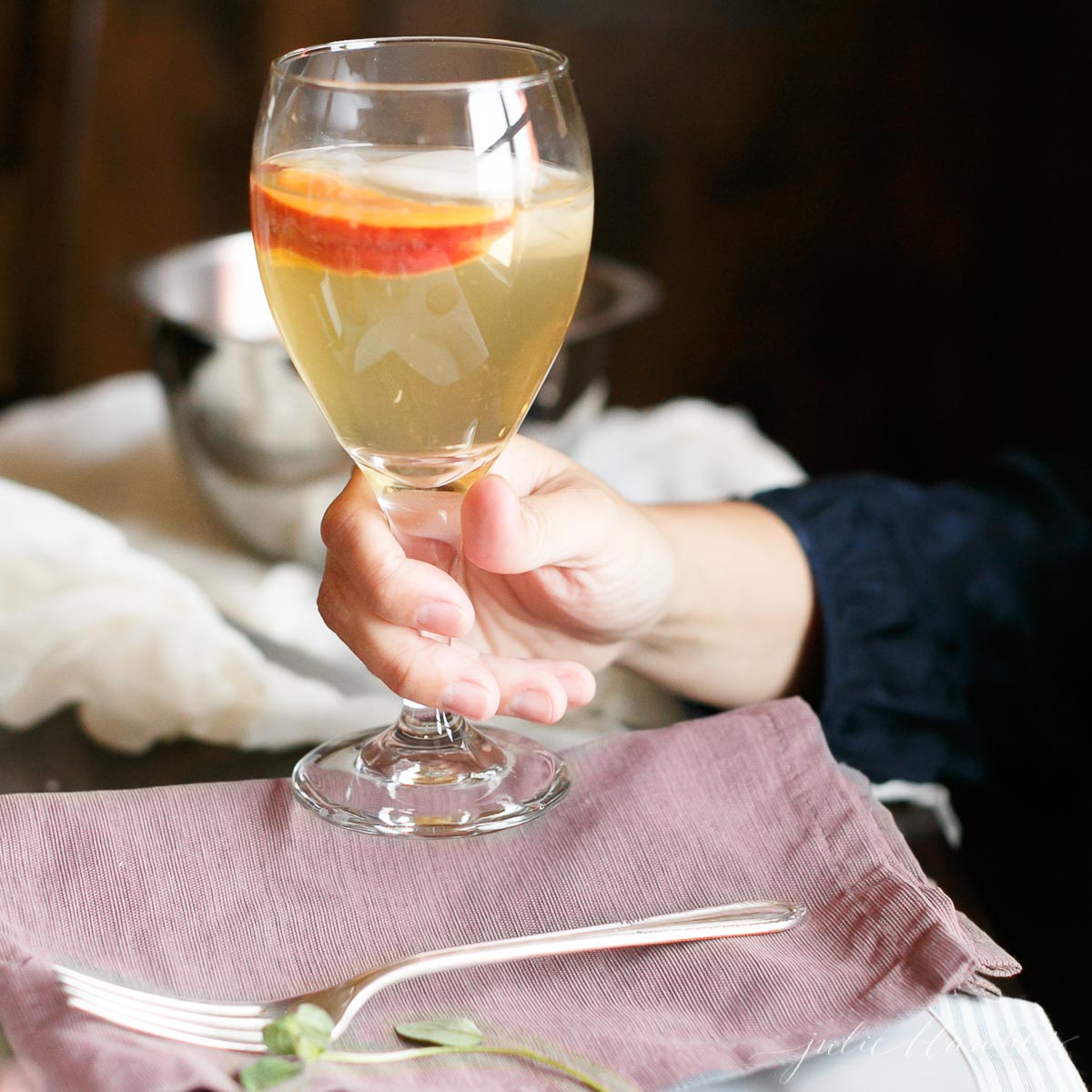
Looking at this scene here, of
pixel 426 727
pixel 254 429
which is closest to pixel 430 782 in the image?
pixel 426 727

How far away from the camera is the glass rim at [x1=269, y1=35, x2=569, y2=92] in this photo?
1.60 feet

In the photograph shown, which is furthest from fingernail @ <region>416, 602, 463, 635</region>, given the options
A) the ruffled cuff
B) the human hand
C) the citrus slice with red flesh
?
the ruffled cuff

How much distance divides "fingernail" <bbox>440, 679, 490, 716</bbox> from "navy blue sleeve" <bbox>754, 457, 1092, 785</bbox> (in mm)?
283

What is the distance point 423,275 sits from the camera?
1.66ft

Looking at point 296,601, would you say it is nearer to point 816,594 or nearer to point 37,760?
point 37,760

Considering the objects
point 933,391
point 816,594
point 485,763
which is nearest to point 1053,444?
point 933,391

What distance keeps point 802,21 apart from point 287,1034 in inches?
76.5

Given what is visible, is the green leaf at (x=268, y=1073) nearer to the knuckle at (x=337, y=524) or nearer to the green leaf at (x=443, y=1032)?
the green leaf at (x=443, y=1032)

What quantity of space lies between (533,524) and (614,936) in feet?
0.60

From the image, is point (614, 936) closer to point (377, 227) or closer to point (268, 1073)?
point (268, 1073)

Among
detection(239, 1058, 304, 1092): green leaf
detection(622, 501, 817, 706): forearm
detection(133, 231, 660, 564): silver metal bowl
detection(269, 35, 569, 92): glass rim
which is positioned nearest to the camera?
detection(239, 1058, 304, 1092): green leaf

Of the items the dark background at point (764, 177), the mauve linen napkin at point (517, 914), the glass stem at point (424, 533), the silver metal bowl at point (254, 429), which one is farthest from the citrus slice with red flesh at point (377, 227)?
the dark background at point (764, 177)

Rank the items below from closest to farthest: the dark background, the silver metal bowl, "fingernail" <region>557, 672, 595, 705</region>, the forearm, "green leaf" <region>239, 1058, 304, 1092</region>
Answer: "green leaf" <region>239, 1058, 304, 1092</region> → "fingernail" <region>557, 672, 595, 705</region> → the forearm → the silver metal bowl → the dark background

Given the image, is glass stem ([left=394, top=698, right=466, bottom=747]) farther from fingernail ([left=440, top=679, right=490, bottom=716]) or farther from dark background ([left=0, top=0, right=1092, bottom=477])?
dark background ([left=0, top=0, right=1092, bottom=477])
